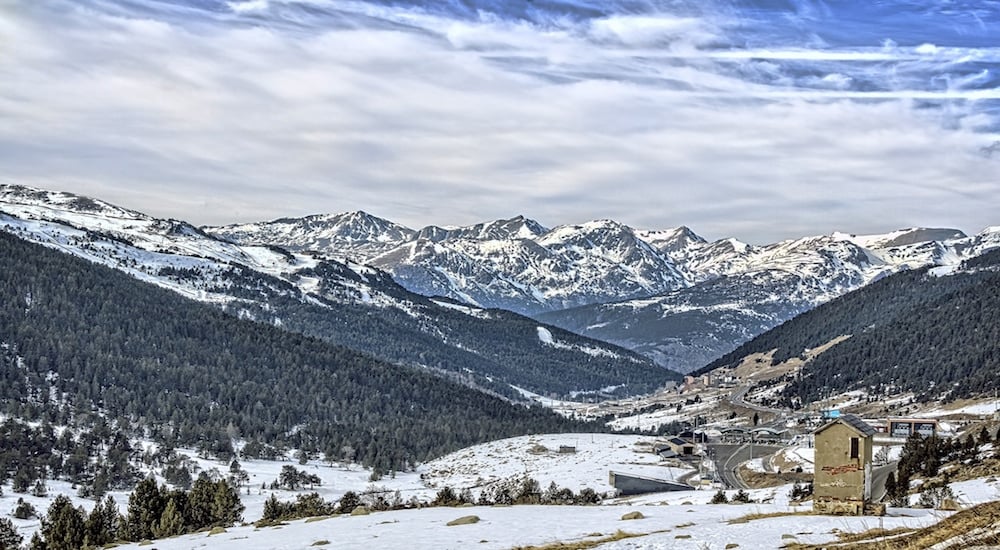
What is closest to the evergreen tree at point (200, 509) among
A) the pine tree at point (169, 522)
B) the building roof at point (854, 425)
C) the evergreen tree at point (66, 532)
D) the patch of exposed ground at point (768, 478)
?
the pine tree at point (169, 522)

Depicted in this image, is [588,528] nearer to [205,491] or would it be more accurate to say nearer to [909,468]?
[909,468]

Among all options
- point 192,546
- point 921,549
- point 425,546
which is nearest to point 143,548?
point 192,546

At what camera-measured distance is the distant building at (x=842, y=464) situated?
136ft

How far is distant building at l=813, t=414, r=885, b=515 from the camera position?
4134 cm

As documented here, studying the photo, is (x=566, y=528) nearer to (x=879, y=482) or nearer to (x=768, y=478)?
(x=879, y=482)

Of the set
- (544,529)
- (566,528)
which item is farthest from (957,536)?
(544,529)

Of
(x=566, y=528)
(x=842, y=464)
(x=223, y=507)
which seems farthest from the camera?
(x=223, y=507)

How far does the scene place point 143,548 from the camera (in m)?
51.7

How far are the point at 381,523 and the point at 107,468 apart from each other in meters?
167

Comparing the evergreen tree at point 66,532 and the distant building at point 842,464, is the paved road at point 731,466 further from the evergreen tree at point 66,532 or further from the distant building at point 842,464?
the distant building at point 842,464

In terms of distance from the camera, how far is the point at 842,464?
137ft

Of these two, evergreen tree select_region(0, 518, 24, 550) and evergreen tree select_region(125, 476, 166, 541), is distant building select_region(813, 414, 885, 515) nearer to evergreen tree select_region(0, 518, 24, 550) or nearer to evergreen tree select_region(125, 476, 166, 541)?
evergreen tree select_region(125, 476, 166, 541)

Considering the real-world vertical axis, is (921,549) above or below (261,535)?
above

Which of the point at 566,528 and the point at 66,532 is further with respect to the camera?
the point at 66,532
